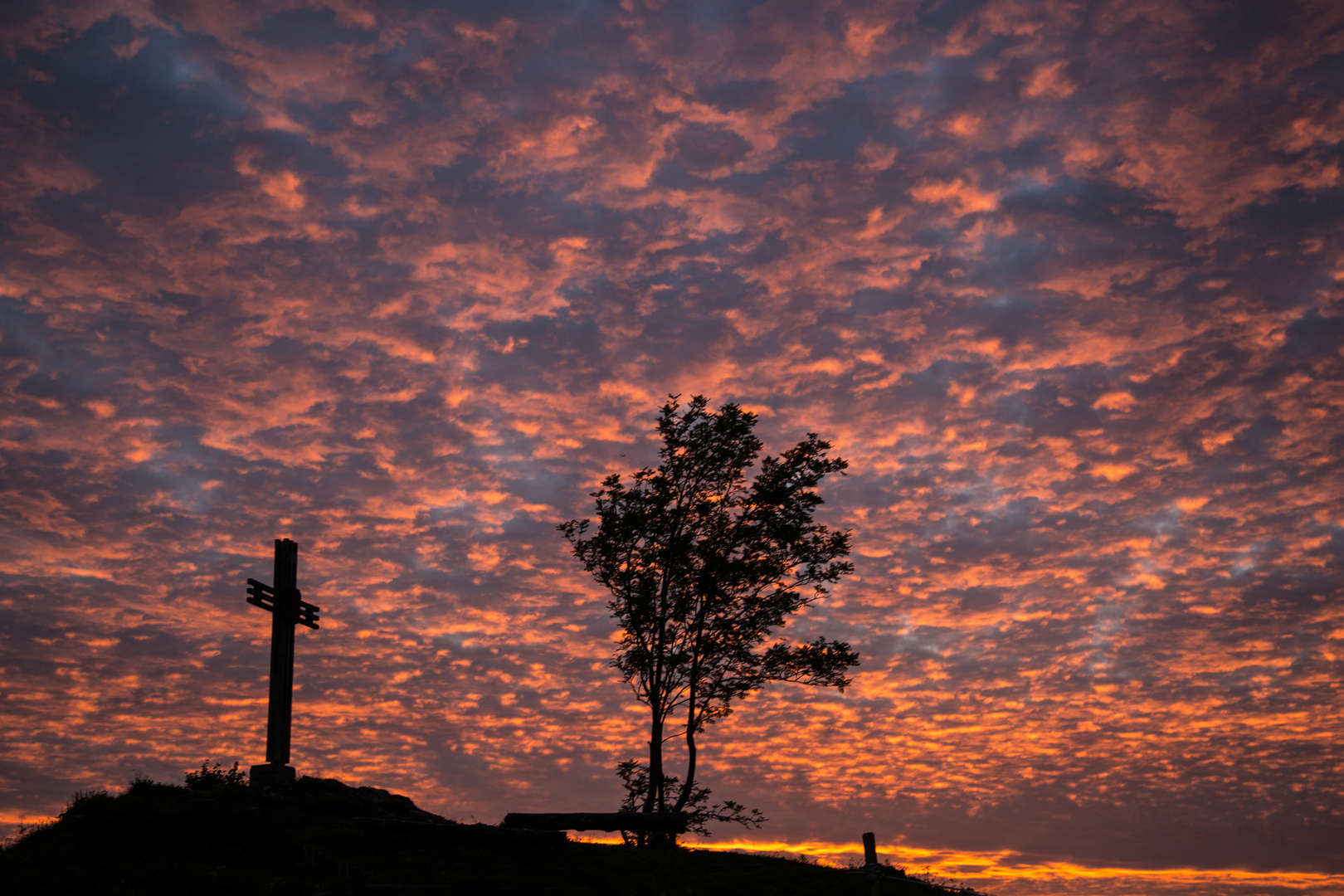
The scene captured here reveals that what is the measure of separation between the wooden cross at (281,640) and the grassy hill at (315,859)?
2.41 m

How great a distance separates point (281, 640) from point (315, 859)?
11.5 meters

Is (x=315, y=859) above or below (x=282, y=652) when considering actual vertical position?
below

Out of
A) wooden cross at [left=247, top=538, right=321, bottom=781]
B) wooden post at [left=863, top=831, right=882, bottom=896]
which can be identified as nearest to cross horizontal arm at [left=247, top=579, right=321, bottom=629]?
wooden cross at [left=247, top=538, right=321, bottom=781]

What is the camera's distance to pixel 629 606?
3584cm

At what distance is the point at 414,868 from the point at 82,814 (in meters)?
9.50

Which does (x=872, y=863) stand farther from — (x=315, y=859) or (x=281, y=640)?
(x=281, y=640)

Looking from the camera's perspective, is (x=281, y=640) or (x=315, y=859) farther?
(x=281, y=640)

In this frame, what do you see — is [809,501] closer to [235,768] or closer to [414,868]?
[414,868]

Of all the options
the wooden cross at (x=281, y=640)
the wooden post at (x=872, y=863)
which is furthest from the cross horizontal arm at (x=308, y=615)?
the wooden post at (x=872, y=863)

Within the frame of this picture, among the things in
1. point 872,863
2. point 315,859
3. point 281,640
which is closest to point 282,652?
point 281,640

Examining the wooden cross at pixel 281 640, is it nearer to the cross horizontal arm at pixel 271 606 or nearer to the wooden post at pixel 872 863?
the cross horizontal arm at pixel 271 606

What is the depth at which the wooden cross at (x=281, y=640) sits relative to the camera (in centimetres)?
3067

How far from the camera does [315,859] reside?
23000 mm

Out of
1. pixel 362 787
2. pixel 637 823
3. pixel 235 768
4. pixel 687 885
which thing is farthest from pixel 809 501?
pixel 235 768
